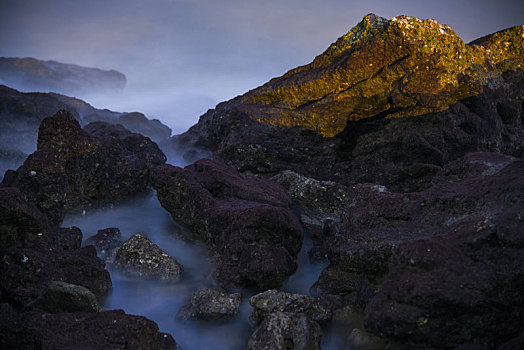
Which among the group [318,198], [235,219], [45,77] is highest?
[45,77]

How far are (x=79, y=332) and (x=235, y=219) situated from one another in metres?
1.90

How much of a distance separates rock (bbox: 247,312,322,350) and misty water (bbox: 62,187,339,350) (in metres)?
0.30

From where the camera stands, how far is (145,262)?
415cm

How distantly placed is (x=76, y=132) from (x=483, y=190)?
208 inches

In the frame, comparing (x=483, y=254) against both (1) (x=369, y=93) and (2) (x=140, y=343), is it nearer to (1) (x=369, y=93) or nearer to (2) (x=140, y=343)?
(2) (x=140, y=343)

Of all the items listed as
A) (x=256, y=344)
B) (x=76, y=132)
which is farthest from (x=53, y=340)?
(x=76, y=132)

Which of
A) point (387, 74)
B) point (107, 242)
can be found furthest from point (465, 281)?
point (387, 74)

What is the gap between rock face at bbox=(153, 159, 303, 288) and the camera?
12.2 ft

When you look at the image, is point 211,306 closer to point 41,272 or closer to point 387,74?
point 41,272

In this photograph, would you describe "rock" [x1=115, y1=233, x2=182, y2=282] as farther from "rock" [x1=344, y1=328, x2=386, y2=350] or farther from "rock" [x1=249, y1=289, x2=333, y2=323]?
"rock" [x1=344, y1=328, x2=386, y2=350]

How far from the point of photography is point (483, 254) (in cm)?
240

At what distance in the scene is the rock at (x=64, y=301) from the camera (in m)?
3.03

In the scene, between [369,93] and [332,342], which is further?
[369,93]

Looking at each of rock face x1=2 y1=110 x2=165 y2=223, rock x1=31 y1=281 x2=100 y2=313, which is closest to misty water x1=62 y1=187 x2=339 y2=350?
rock face x1=2 y1=110 x2=165 y2=223
